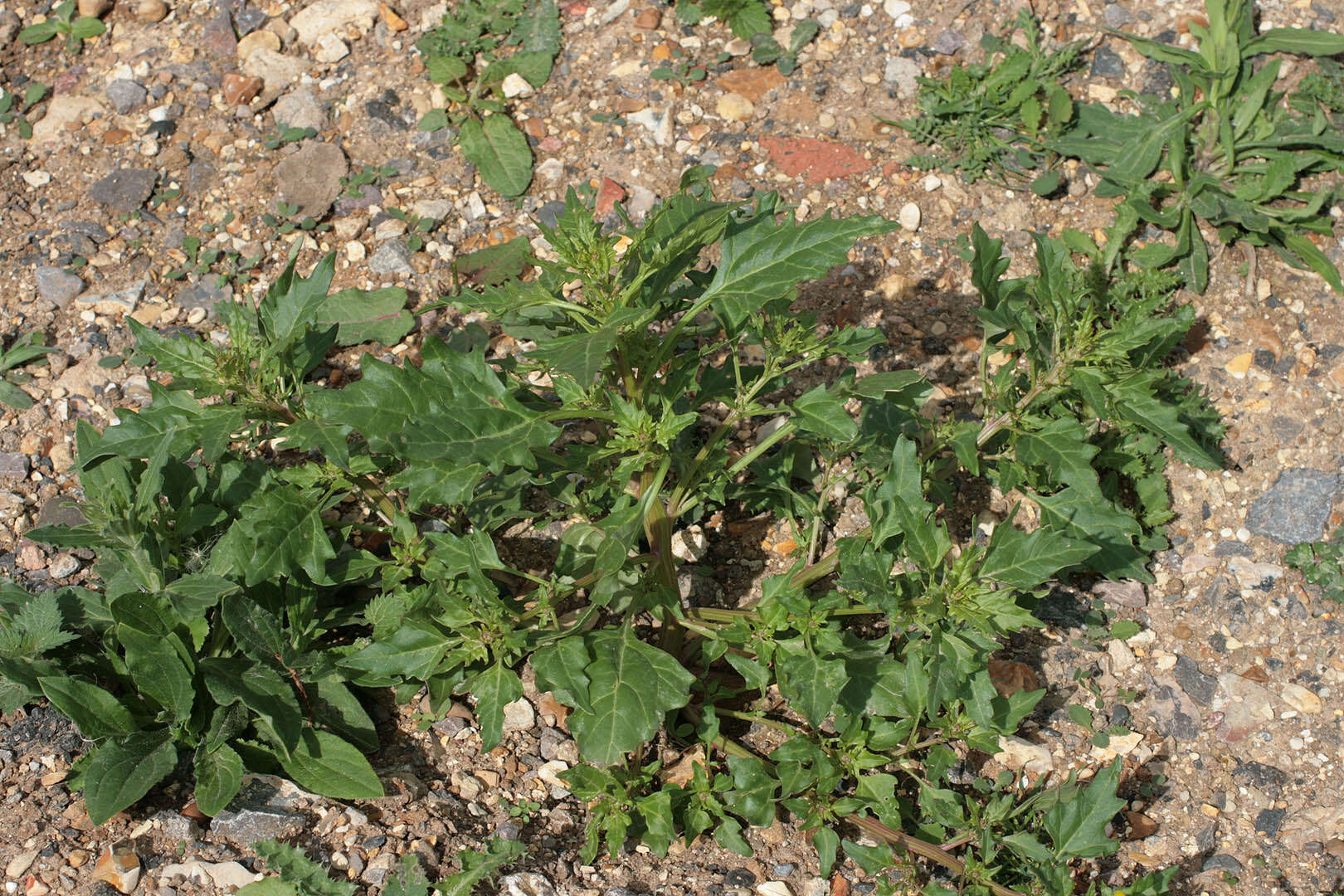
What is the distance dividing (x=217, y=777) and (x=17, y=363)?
1971 millimetres

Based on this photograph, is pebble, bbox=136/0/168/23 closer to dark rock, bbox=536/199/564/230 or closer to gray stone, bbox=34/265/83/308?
gray stone, bbox=34/265/83/308

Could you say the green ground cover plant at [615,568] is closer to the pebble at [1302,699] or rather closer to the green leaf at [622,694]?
the green leaf at [622,694]

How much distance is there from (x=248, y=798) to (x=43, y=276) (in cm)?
239

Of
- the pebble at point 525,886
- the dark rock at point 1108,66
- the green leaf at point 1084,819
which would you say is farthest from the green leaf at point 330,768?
the dark rock at point 1108,66

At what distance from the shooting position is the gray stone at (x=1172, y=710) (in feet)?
A: 11.6

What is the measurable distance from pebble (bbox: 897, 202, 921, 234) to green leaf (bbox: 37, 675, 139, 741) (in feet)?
10.4

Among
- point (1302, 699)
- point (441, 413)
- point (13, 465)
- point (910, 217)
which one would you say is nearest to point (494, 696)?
point (441, 413)

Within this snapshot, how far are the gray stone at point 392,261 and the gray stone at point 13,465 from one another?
137cm

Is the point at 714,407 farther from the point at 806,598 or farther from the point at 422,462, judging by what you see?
the point at 422,462

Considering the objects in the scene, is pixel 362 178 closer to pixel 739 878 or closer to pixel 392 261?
pixel 392 261

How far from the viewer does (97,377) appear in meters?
4.07

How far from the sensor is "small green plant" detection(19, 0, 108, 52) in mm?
4992

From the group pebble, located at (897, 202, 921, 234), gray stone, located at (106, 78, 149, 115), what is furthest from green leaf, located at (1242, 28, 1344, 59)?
gray stone, located at (106, 78, 149, 115)

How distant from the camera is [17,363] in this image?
405 cm
